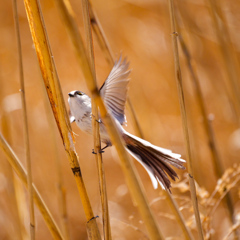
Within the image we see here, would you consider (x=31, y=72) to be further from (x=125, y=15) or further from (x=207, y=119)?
(x=207, y=119)

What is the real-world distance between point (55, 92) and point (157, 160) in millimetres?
281

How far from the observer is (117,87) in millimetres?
761

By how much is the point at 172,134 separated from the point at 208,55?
0.64m

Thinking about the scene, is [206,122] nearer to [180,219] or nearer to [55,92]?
[180,219]

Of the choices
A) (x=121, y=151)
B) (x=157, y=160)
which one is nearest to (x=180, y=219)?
(x=157, y=160)

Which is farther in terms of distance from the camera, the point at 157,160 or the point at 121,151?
the point at 157,160

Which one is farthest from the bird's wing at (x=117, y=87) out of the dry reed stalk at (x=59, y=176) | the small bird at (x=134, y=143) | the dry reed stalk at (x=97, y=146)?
the dry reed stalk at (x=59, y=176)

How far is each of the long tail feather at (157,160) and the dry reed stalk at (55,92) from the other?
0.18 metres

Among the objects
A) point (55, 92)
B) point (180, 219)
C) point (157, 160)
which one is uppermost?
point (55, 92)

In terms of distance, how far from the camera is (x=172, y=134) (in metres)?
1.91

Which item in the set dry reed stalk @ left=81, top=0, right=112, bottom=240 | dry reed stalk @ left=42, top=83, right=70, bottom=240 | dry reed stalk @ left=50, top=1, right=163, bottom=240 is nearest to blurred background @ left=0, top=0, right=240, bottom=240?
dry reed stalk @ left=42, top=83, right=70, bottom=240

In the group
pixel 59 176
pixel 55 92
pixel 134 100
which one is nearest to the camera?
pixel 55 92

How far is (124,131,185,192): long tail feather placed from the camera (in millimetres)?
728

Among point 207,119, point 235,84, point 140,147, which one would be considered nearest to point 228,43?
point 235,84
